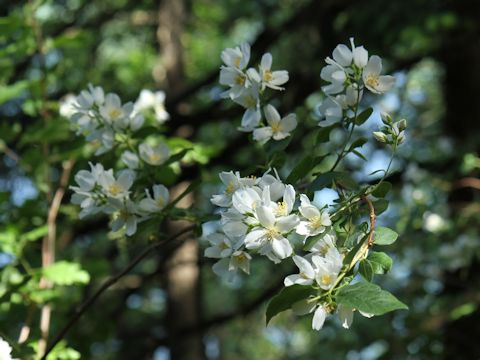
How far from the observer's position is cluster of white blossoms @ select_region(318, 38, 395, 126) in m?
1.38

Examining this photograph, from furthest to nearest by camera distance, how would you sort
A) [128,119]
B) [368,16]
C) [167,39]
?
[167,39], [368,16], [128,119]

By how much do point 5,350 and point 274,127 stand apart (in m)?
0.76

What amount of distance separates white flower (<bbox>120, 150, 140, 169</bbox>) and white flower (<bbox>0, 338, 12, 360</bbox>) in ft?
1.57

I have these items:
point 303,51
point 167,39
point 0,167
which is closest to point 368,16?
point 303,51

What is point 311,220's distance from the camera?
1213mm

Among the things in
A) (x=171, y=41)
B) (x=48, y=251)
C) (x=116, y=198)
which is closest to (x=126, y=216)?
(x=116, y=198)

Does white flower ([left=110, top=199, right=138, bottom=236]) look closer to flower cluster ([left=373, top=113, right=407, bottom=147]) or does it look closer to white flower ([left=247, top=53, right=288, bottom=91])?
white flower ([left=247, top=53, right=288, bottom=91])

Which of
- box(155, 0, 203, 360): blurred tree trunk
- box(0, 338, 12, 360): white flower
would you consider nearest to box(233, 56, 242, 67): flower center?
box(0, 338, 12, 360): white flower

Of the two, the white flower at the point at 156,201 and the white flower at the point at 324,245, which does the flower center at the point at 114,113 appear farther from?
the white flower at the point at 324,245

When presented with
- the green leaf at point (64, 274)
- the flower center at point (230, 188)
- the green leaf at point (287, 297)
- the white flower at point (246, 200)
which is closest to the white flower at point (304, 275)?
the green leaf at point (287, 297)

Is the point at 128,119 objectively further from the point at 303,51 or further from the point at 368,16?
the point at 303,51

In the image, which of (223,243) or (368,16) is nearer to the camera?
(223,243)

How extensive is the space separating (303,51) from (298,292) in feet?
14.1

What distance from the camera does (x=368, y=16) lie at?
3658mm
